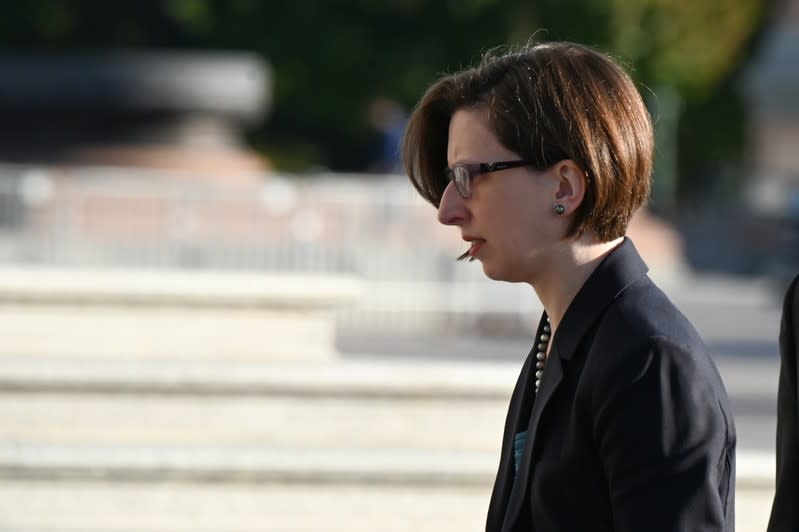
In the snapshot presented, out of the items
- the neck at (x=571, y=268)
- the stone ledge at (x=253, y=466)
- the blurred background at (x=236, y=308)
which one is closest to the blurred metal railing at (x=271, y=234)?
the blurred background at (x=236, y=308)

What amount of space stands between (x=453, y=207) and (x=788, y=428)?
0.59 metres

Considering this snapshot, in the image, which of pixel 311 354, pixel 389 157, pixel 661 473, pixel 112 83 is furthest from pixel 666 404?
pixel 389 157

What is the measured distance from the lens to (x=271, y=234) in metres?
14.8

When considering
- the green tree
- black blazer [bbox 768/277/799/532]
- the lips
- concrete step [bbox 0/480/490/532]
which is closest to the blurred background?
concrete step [bbox 0/480/490/532]

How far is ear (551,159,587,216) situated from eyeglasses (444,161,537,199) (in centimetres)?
4

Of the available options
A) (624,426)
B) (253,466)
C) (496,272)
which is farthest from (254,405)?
(624,426)

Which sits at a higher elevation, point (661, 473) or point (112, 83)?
point (112, 83)

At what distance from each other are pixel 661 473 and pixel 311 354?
410cm

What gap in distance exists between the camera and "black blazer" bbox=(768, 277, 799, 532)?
236cm

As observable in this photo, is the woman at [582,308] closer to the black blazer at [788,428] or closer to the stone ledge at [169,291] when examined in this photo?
the black blazer at [788,428]

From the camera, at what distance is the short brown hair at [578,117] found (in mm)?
2148

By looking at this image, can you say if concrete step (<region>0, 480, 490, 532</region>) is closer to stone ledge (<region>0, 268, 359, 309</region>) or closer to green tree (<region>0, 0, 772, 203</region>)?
stone ledge (<region>0, 268, 359, 309</region>)

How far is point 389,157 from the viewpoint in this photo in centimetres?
1920

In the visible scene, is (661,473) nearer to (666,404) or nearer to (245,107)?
(666,404)
